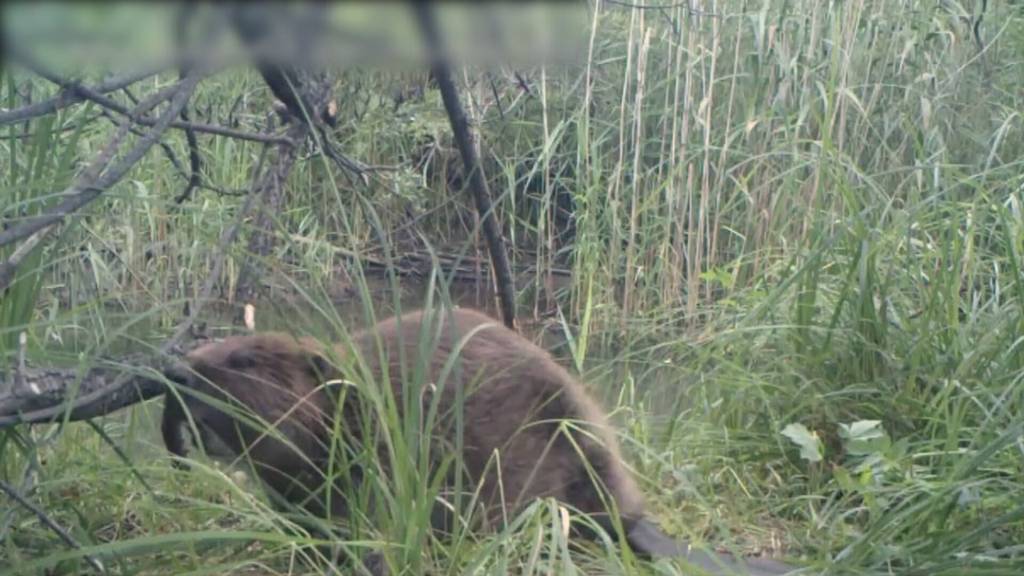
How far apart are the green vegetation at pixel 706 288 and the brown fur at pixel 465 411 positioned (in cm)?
10

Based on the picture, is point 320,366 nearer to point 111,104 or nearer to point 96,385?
point 96,385

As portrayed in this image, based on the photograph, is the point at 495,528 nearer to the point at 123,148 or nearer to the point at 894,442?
the point at 894,442

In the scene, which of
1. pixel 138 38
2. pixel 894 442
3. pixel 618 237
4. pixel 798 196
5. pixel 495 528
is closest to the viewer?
pixel 138 38

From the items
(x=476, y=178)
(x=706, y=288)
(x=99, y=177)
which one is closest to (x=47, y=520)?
(x=99, y=177)

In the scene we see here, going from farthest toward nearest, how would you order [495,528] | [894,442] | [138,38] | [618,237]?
[618,237], [894,442], [495,528], [138,38]

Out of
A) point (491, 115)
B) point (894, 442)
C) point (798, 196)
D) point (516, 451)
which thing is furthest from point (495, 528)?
point (491, 115)

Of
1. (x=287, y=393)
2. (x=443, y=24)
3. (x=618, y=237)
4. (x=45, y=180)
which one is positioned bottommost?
(x=618, y=237)

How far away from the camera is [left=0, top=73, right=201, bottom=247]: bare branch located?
5.84 ft

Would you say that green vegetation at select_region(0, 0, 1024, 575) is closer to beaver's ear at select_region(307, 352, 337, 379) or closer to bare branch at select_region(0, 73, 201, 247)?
beaver's ear at select_region(307, 352, 337, 379)

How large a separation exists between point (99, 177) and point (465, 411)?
1076mm

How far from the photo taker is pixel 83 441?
124 inches

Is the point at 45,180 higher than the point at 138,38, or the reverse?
the point at 138,38

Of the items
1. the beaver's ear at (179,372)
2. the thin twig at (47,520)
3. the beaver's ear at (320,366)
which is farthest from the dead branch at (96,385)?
the beaver's ear at (320,366)

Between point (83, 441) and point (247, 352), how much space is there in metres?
0.77
